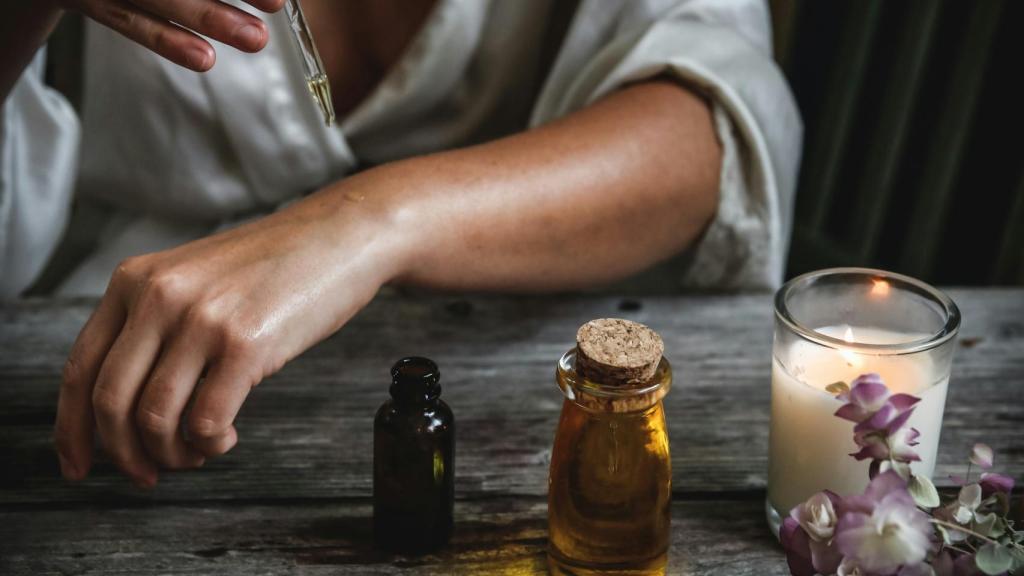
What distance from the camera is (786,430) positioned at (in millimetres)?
585

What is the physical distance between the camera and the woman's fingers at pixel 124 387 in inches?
23.5

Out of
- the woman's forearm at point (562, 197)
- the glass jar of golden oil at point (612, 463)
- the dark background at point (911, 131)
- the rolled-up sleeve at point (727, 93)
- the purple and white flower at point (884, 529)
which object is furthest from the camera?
the dark background at point (911, 131)

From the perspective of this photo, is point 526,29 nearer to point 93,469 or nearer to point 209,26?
point 209,26

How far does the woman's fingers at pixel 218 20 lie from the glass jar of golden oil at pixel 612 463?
0.92ft

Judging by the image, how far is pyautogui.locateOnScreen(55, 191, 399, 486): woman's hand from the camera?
1.97 ft

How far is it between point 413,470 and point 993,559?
31 cm

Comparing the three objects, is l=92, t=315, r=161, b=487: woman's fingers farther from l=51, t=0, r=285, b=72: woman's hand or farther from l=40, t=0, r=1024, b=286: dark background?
l=40, t=0, r=1024, b=286: dark background

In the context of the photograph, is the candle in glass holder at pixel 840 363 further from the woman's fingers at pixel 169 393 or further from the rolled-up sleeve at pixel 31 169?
the rolled-up sleeve at pixel 31 169

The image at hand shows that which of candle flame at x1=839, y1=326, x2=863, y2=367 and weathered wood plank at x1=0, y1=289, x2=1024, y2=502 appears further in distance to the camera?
weathered wood plank at x1=0, y1=289, x2=1024, y2=502

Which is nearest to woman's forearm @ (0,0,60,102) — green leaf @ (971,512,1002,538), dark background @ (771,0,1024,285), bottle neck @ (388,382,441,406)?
bottle neck @ (388,382,441,406)

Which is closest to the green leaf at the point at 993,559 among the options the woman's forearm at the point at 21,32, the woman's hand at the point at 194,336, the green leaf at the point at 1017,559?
the green leaf at the point at 1017,559

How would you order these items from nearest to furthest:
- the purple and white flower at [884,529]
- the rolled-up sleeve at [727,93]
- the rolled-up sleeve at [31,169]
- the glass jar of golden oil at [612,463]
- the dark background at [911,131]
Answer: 1. the purple and white flower at [884,529]
2. the glass jar of golden oil at [612,463]
3. the rolled-up sleeve at [727,93]
4. the rolled-up sleeve at [31,169]
5. the dark background at [911,131]

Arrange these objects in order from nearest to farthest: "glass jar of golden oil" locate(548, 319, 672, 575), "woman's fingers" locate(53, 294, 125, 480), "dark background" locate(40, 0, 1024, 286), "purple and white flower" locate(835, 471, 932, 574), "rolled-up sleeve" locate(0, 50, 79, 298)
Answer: "purple and white flower" locate(835, 471, 932, 574), "glass jar of golden oil" locate(548, 319, 672, 575), "woman's fingers" locate(53, 294, 125, 480), "rolled-up sleeve" locate(0, 50, 79, 298), "dark background" locate(40, 0, 1024, 286)

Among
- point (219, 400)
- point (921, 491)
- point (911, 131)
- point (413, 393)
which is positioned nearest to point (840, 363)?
point (921, 491)
